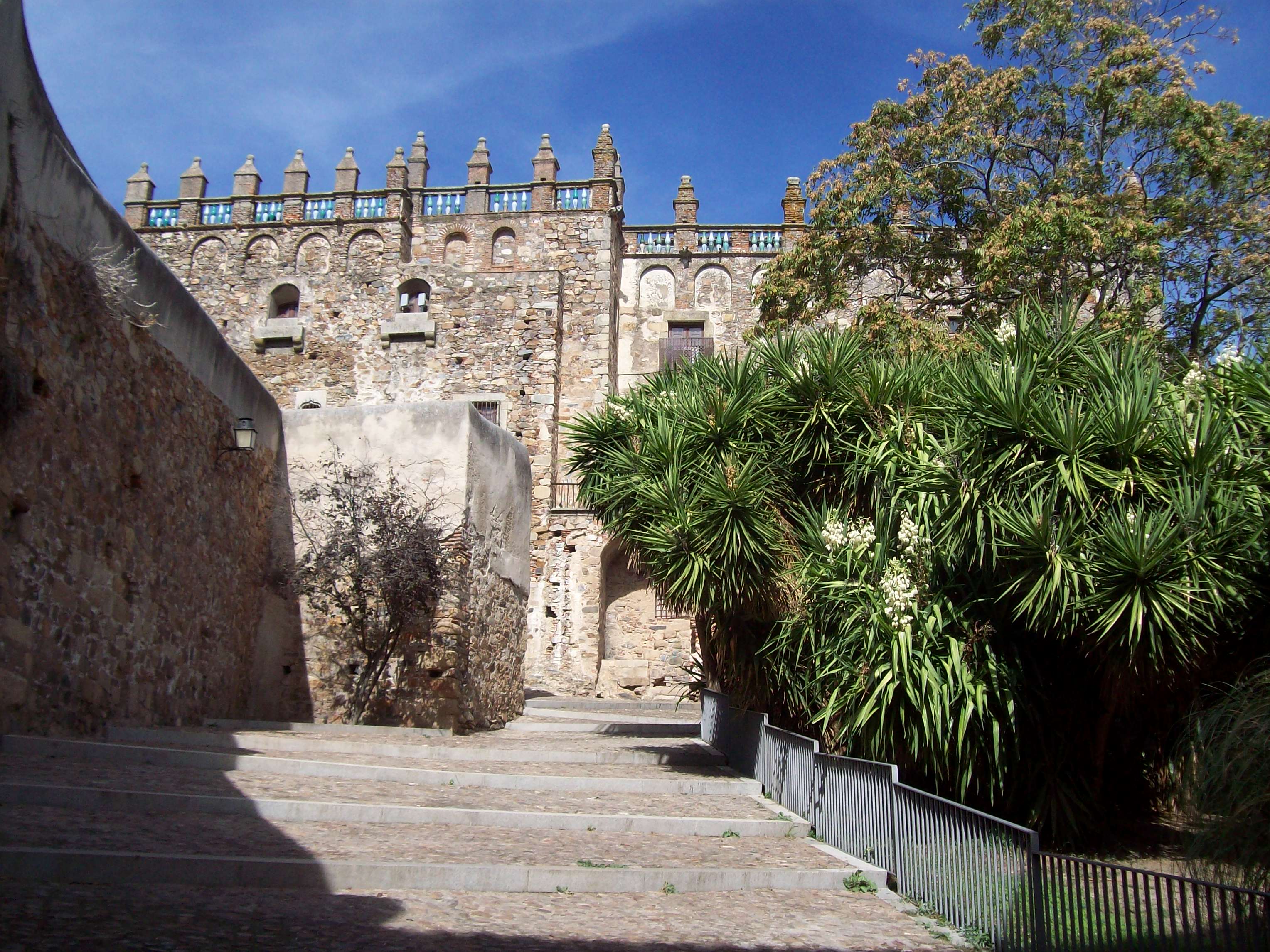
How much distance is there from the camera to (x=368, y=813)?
6.37 m

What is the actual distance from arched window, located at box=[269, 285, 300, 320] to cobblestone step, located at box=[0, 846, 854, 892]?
74.8 ft

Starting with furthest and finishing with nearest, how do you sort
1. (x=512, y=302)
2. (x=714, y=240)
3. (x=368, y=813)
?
(x=714, y=240) < (x=512, y=302) < (x=368, y=813)

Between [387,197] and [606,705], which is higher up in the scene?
[387,197]

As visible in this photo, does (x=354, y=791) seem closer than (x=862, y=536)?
Yes

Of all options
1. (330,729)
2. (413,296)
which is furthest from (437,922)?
(413,296)

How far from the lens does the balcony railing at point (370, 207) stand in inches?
1055

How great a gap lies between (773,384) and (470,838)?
562 cm

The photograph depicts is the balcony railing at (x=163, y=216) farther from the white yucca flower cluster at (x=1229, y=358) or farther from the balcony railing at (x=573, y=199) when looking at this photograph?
the white yucca flower cluster at (x=1229, y=358)

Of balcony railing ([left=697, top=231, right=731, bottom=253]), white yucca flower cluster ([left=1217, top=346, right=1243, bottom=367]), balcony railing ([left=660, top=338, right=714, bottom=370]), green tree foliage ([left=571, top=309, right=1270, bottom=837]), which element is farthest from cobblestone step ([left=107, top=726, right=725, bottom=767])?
balcony railing ([left=697, top=231, right=731, bottom=253])

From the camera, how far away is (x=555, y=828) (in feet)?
22.0

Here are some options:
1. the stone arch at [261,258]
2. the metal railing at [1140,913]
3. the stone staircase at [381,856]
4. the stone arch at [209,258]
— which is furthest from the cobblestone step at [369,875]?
the stone arch at [209,258]

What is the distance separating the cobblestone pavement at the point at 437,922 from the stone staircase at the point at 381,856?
1 centimetres

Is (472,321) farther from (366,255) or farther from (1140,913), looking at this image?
(1140,913)

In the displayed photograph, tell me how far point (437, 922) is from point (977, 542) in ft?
16.5
